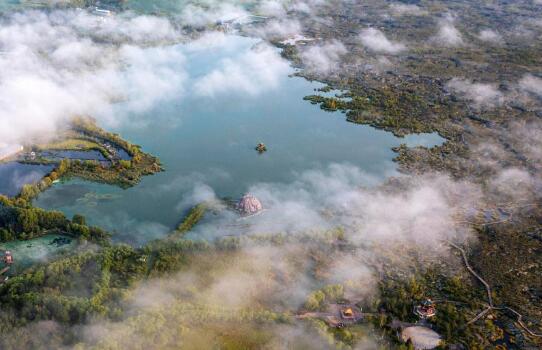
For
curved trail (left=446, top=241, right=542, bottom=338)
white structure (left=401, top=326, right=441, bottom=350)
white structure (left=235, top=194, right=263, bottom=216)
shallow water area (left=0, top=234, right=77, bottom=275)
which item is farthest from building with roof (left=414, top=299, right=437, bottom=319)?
shallow water area (left=0, top=234, right=77, bottom=275)

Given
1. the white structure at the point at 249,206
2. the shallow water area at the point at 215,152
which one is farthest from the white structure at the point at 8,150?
the white structure at the point at 249,206

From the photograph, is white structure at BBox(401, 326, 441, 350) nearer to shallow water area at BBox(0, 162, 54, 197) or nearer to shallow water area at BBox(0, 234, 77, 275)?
shallow water area at BBox(0, 234, 77, 275)

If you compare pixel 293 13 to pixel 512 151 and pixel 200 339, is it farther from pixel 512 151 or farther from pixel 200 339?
pixel 200 339

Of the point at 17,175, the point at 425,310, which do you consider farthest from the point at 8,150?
the point at 425,310

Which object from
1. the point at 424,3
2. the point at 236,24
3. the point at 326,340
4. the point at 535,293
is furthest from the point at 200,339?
the point at 424,3

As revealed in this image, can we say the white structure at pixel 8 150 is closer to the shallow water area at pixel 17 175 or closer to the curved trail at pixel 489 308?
the shallow water area at pixel 17 175

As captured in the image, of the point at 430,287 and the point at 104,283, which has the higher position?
the point at 104,283
